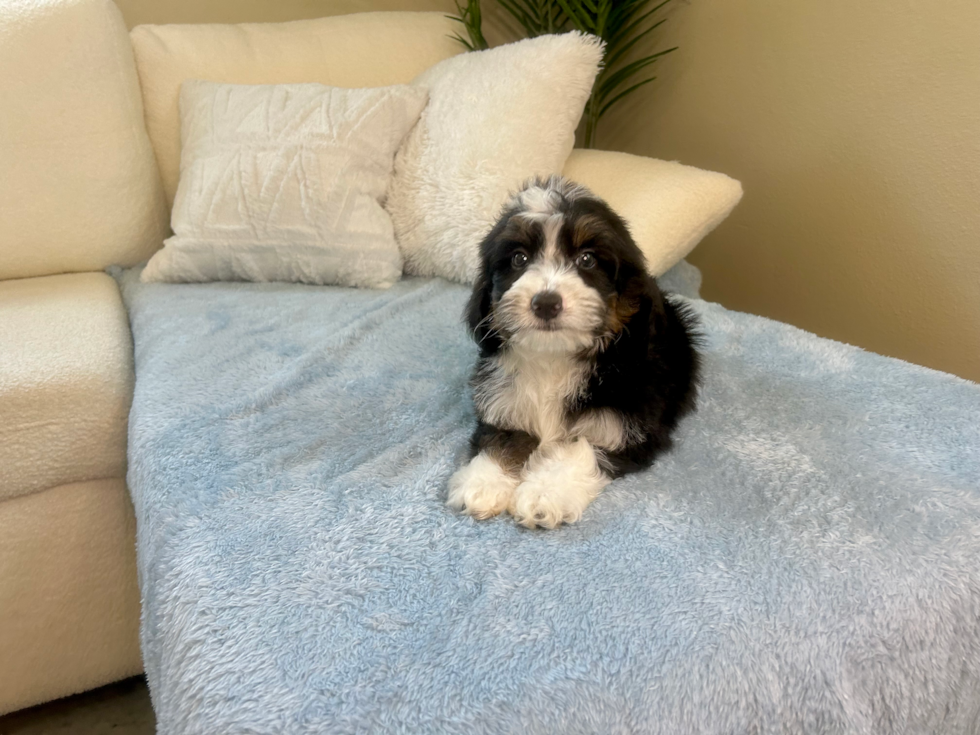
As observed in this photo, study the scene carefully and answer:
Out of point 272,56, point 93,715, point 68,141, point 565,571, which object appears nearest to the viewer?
point 565,571

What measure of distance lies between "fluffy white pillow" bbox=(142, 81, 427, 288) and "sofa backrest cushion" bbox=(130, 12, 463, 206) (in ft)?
1.04

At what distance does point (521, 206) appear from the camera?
1401 millimetres

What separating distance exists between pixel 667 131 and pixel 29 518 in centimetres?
298

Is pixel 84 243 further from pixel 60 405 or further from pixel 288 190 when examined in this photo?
pixel 60 405

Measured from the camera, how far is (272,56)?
276cm

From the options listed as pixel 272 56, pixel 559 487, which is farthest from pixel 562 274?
pixel 272 56

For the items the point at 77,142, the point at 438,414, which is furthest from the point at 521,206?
the point at 77,142

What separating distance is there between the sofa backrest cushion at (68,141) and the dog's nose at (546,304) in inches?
83.1

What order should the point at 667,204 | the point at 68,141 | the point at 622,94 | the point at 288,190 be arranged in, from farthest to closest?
the point at 622,94 → the point at 68,141 → the point at 288,190 → the point at 667,204

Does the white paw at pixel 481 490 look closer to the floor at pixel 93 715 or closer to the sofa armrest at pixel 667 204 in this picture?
the sofa armrest at pixel 667 204

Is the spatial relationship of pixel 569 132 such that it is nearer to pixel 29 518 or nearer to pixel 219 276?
pixel 219 276

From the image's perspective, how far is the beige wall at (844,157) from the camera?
6.70 ft

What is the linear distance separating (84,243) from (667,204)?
2.22m

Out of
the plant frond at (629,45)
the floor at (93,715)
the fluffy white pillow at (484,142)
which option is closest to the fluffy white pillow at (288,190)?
the fluffy white pillow at (484,142)
